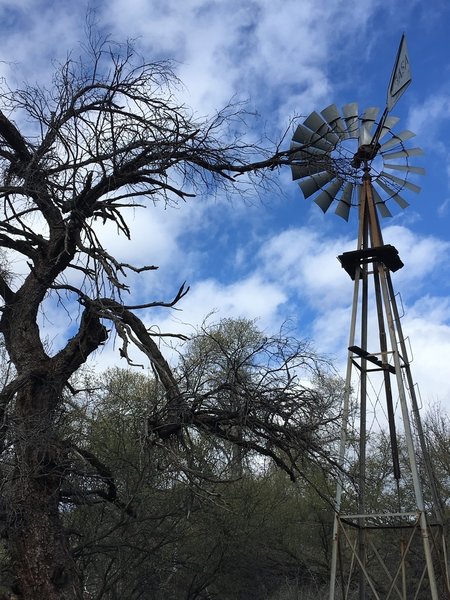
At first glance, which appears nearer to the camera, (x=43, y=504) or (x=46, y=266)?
(x=43, y=504)

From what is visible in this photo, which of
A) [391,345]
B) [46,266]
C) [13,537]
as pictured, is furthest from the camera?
[391,345]

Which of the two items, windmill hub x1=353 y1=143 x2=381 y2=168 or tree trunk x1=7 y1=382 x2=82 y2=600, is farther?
windmill hub x1=353 y1=143 x2=381 y2=168

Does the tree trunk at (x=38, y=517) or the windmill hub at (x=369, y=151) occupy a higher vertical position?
the windmill hub at (x=369, y=151)

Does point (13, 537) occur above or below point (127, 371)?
below

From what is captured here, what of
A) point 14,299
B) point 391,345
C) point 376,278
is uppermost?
point 376,278

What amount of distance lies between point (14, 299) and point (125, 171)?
1530 mm

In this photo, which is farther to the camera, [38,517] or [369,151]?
[369,151]

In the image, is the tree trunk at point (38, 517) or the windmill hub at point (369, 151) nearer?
the tree trunk at point (38, 517)

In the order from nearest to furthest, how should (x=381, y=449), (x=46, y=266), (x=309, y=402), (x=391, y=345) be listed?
(x=309, y=402) < (x=46, y=266) < (x=391, y=345) < (x=381, y=449)

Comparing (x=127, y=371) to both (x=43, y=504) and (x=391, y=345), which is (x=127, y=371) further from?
(x=43, y=504)

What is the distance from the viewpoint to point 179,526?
1239 cm

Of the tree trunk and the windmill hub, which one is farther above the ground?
the windmill hub

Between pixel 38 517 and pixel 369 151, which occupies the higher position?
pixel 369 151

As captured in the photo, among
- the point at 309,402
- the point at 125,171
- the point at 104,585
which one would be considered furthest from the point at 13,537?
the point at 104,585
